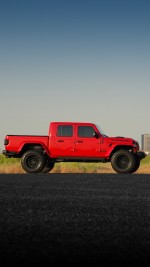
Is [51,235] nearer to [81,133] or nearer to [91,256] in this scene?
[91,256]

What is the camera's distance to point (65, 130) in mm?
18609

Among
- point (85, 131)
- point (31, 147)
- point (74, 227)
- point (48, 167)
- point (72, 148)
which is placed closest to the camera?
point (74, 227)

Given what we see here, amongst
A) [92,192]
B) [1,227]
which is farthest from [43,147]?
[1,227]

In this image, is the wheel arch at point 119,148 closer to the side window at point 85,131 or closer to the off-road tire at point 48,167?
the side window at point 85,131

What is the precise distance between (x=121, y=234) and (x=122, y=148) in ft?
43.0

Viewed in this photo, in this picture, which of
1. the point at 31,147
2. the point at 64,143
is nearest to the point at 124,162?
the point at 64,143

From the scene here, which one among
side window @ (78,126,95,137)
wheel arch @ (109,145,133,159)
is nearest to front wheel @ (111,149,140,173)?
wheel arch @ (109,145,133,159)

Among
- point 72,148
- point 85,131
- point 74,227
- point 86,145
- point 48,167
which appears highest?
point 85,131

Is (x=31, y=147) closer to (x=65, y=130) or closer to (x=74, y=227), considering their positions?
(x=65, y=130)

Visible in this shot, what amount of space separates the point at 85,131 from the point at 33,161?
236cm

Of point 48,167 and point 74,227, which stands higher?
point 48,167

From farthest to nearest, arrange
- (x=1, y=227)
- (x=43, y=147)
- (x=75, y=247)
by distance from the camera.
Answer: (x=43, y=147) < (x=1, y=227) < (x=75, y=247)

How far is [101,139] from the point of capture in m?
18.4

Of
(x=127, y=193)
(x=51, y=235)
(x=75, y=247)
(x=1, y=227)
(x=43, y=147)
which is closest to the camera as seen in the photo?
(x=75, y=247)
